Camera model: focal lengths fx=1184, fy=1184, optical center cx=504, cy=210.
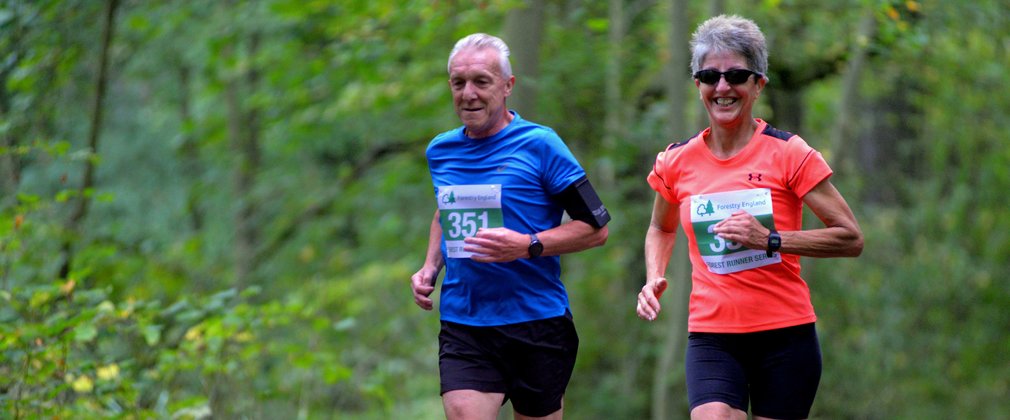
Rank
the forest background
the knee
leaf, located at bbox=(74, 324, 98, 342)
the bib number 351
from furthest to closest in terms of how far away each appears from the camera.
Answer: the forest background < leaf, located at bbox=(74, 324, 98, 342) < the bib number 351 < the knee

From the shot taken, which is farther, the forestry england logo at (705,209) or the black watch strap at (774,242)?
the forestry england logo at (705,209)

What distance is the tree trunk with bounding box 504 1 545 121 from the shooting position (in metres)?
8.32

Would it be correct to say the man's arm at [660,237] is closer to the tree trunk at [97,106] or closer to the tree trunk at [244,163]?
the tree trunk at [97,106]

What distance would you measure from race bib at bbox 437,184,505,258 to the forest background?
2.49 meters

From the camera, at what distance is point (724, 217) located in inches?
157

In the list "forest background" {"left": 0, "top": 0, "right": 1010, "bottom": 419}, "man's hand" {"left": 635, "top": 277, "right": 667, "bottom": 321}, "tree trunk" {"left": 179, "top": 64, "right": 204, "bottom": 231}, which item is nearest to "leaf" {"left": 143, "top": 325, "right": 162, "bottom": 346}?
"forest background" {"left": 0, "top": 0, "right": 1010, "bottom": 419}

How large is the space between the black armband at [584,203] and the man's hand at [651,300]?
0.38 meters

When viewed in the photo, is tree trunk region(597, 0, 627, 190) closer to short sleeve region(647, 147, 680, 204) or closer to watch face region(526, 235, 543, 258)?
short sleeve region(647, 147, 680, 204)

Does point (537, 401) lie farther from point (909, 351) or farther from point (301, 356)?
point (909, 351)

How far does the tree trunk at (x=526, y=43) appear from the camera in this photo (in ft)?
27.3

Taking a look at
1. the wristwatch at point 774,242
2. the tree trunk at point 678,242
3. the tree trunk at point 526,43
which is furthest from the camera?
the tree trunk at point 678,242

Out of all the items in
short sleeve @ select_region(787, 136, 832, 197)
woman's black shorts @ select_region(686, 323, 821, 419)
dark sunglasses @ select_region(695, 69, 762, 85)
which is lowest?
woman's black shorts @ select_region(686, 323, 821, 419)

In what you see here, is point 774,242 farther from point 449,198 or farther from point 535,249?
point 449,198

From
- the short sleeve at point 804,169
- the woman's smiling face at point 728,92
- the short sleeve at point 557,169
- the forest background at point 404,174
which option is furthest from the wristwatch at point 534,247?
the forest background at point 404,174
